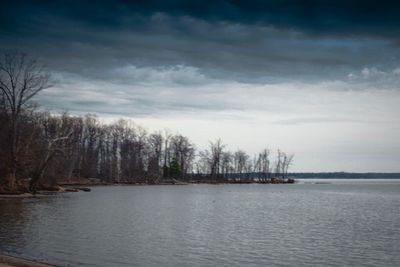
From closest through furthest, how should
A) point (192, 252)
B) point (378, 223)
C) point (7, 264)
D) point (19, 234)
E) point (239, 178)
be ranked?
point (7, 264) < point (192, 252) < point (19, 234) < point (378, 223) < point (239, 178)

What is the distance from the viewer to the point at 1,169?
57469 mm

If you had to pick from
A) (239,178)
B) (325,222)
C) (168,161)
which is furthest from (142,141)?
(325,222)

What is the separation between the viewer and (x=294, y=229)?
2942 cm

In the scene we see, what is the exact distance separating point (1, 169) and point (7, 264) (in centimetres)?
4653

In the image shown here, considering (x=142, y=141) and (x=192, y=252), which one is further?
(x=142, y=141)

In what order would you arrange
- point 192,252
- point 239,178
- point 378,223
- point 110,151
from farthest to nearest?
point 239,178 → point 110,151 → point 378,223 → point 192,252

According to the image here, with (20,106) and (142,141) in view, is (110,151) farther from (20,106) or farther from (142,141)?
(20,106)

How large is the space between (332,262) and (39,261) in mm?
12115

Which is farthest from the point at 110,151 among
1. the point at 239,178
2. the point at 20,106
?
the point at 20,106

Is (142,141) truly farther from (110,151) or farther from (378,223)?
(378,223)

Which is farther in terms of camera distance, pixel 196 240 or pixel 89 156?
pixel 89 156

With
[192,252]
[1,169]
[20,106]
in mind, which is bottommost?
[192,252]

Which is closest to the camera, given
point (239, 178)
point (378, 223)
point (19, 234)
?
point (19, 234)

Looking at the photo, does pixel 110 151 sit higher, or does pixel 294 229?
pixel 110 151
